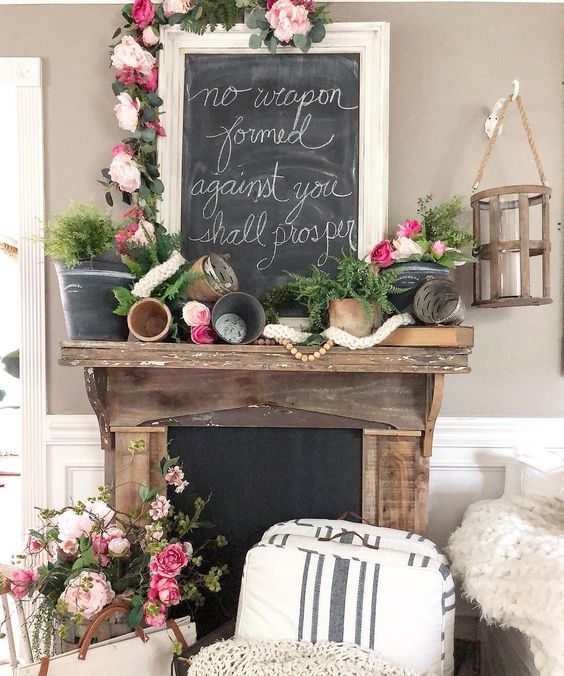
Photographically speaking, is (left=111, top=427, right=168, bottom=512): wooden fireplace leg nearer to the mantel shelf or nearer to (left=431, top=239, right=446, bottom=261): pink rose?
the mantel shelf

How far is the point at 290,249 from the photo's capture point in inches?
66.8

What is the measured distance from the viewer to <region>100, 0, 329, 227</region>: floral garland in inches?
63.3

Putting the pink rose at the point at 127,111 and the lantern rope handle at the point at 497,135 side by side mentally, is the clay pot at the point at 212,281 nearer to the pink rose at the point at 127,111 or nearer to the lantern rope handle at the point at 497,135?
the pink rose at the point at 127,111

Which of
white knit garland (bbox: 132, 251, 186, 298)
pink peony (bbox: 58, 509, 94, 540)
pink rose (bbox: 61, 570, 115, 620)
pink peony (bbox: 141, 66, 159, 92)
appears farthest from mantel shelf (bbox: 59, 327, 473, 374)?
pink peony (bbox: 141, 66, 159, 92)

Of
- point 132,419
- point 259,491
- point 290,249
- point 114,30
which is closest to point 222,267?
point 290,249

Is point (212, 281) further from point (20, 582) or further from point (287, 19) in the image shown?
point (20, 582)

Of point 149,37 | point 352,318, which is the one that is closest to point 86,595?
point 352,318

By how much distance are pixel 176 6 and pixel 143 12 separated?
0.10 m

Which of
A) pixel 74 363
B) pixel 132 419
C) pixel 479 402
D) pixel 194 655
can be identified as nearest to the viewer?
pixel 194 655

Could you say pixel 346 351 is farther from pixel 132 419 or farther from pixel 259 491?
pixel 132 419

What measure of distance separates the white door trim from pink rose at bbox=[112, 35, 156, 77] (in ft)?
1.02

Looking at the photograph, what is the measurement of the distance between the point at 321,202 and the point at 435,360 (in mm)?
606

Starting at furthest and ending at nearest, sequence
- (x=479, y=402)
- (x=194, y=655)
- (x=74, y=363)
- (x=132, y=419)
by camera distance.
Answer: (x=479, y=402) < (x=132, y=419) < (x=74, y=363) < (x=194, y=655)

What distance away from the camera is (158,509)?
4.85ft
